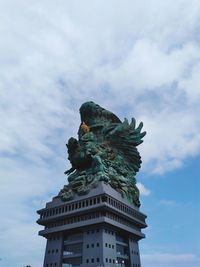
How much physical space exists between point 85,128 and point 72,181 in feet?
53.2

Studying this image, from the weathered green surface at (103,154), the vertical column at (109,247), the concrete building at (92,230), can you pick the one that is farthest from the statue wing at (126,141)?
the vertical column at (109,247)

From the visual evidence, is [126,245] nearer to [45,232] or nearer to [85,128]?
[45,232]

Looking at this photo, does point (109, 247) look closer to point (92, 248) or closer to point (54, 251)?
point (92, 248)

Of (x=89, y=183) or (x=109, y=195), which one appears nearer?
(x=109, y=195)

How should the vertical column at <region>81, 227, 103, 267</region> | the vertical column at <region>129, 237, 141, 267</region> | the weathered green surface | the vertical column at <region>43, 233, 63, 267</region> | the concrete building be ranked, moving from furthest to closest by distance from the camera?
the weathered green surface
the vertical column at <region>129, 237, 141, 267</region>
the vertical column at <region>43, 233, 63, 267</region>
the concrete building
the vertical column at <region>81, 227, 103, 267</region>

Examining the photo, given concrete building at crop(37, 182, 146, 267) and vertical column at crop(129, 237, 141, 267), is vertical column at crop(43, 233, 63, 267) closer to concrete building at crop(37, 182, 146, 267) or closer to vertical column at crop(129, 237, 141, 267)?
concrete building at crop(37, 182, 146, 267)

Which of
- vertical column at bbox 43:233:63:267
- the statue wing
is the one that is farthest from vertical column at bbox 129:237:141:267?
the statue wing

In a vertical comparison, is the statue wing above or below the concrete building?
above

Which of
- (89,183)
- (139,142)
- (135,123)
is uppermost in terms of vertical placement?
(135,123)

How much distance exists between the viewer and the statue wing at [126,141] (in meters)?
79.8

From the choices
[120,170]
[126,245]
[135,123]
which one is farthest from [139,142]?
[126,245]

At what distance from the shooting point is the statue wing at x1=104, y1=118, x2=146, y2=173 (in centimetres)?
7975

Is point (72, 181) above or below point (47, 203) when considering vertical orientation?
above

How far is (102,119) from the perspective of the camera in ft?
281
